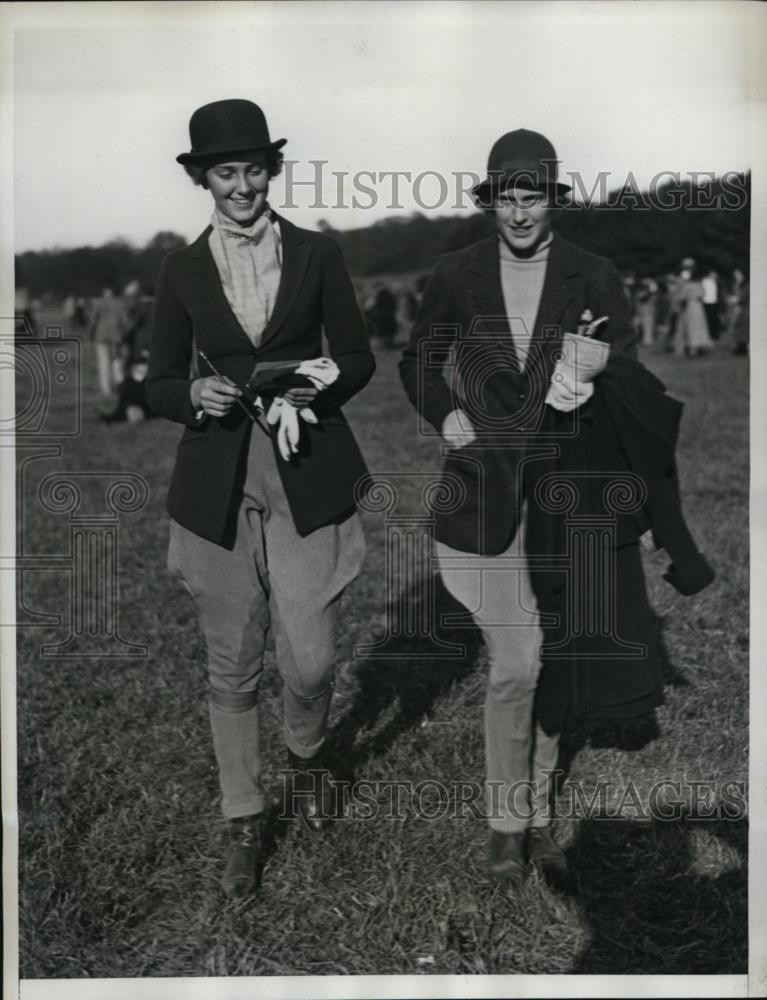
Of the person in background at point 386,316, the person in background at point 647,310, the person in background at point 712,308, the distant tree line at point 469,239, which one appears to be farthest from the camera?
the person in background at point 712,308

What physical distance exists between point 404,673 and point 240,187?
2.08 m

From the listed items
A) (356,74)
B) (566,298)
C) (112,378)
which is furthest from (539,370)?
(112,378)

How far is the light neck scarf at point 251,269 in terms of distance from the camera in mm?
3615

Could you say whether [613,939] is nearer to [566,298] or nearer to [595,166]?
[566,298]

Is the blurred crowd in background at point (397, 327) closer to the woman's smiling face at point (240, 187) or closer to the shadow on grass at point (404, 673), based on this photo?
the shadow on grass at point (404, 673)

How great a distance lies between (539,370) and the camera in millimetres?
3635

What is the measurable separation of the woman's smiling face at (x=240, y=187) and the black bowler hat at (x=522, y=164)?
61cm

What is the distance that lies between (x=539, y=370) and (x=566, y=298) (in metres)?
0.21

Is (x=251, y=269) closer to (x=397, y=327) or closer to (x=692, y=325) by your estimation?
(x=397, y=327)

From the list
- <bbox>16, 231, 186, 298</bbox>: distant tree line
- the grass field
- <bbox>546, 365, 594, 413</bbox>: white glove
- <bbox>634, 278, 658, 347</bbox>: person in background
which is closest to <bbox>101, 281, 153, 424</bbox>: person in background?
<bbox>16, 231, 186, 298</bbox>: distant tree line

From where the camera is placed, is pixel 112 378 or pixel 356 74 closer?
pixel 356 74

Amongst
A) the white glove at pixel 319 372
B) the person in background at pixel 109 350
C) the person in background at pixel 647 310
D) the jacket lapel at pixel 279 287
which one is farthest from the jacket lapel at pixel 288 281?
the person in background at pixel 109 350

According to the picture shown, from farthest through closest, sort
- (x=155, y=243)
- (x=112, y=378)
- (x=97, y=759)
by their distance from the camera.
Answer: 1. (x=112, y=378)
2. (x=97, y=759)
3. (x=155, y=243)

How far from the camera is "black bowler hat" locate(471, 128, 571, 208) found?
353 centimetres
